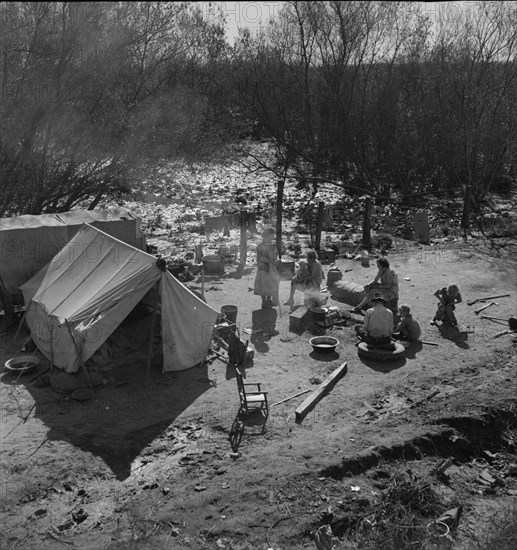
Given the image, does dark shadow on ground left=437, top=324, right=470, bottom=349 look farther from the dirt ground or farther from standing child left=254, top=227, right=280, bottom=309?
standing child left=254, top=227, right=280, bottom=309

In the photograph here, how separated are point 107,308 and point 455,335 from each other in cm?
508

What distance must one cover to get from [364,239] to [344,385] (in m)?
6.93

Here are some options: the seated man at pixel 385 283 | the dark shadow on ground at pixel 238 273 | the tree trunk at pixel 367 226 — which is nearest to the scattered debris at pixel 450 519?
the seated man at pixel 385 283

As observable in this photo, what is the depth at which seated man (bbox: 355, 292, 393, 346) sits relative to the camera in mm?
7520

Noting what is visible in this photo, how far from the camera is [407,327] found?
8078 millimetres

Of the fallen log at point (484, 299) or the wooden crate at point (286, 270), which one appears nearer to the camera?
the fallen log at point (484, 299)

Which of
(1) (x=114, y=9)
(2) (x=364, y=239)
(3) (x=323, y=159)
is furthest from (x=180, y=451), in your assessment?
(3) (x=323, y=159)

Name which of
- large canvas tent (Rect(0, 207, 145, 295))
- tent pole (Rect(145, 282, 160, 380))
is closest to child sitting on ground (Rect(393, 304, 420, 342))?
tent pole (Rect(145, 282, 160, 380))

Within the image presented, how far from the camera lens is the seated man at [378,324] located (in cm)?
752

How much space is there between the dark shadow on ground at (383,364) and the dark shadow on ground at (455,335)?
3.47 ft

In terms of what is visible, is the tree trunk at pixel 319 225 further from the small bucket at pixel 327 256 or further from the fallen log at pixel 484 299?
the fallen log at pixel 484 299

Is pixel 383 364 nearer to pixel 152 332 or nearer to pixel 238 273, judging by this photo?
pixel 152 332

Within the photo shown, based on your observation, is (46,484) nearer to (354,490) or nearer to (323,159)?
(354,490)

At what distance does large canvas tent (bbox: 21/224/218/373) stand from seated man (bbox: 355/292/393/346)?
2099 mm
